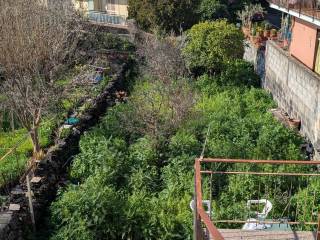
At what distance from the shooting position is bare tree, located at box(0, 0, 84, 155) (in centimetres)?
1077

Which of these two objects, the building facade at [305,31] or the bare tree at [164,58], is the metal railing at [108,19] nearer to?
the bare tree at [164,58]

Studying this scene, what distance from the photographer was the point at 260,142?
11.2m

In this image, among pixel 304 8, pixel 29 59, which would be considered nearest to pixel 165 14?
pixel 304 8

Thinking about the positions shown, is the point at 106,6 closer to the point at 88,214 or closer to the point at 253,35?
the point at 253,35

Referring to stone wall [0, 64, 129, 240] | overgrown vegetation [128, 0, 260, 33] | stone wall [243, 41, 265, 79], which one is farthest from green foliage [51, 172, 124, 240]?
overgrown vegetation [128, 0, 260, 33]

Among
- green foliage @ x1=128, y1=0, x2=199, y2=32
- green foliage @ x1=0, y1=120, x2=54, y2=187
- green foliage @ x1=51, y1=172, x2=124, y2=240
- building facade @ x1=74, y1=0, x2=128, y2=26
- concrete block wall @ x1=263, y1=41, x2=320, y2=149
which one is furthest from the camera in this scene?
building facade @ x1=74, y1=0, x2=128, y2=26

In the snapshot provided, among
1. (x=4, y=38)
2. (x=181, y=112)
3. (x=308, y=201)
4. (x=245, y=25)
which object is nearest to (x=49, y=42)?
(x=4, y=38)

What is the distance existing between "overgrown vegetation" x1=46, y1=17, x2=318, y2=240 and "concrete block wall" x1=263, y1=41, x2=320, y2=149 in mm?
584

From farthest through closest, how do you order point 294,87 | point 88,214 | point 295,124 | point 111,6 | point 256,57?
1. point 111,6
2. point 256,57
3. point 294,87
4. point 295,124
5. point 88,214

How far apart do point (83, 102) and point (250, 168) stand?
24.0 feet

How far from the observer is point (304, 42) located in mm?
14875

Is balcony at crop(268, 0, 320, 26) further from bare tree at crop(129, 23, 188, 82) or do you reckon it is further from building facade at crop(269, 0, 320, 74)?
bare tree at crop(129, 23, 188, 82)

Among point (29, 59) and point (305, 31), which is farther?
point (305, 31)

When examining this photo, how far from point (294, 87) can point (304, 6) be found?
113 inches
